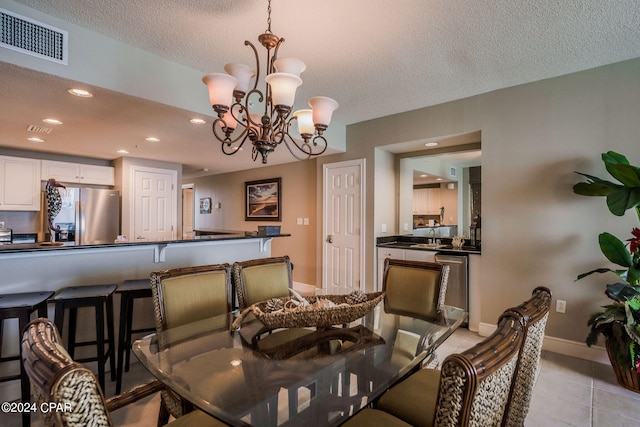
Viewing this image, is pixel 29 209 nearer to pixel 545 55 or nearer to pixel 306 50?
pixel 306 50

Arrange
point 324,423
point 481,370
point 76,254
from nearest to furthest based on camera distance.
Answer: point 481,370 < point 324,423 < point 76,254

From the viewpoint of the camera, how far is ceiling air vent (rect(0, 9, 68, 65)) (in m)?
1.87

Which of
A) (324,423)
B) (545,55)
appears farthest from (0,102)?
(545,55)

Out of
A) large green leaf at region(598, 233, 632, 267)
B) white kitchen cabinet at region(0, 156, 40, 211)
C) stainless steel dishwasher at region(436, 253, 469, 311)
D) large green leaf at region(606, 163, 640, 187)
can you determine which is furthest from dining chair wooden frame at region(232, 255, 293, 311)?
white kitchen cabinet at region(0, 156, 40, 211)

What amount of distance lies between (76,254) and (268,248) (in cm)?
183

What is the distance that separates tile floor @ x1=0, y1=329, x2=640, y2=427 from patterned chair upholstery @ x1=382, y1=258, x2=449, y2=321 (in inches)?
34.8

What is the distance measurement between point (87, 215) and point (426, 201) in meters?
5.06

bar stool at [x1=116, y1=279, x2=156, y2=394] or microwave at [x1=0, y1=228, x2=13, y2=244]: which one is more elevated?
microwave at [x1=0, y1=228, x2=13, y2=244]

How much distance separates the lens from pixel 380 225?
427 centimetres

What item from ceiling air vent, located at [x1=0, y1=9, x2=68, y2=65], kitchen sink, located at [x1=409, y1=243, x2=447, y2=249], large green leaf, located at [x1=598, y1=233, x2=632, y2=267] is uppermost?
ceiling air vent, located at [x1=0, y1=9, x2=68, y2=65]

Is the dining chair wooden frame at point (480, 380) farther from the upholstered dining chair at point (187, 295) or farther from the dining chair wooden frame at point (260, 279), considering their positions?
the dining chair wooden frame at point (260, 279)

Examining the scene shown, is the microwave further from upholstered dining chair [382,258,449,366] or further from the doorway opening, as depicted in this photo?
upholstered dining chair [382,258,449,366]

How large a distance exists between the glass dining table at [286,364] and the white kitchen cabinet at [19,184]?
4.41 metres

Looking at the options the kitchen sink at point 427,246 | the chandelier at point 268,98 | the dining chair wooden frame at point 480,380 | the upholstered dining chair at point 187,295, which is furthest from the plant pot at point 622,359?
the upholstered dining chair at point 187,295
